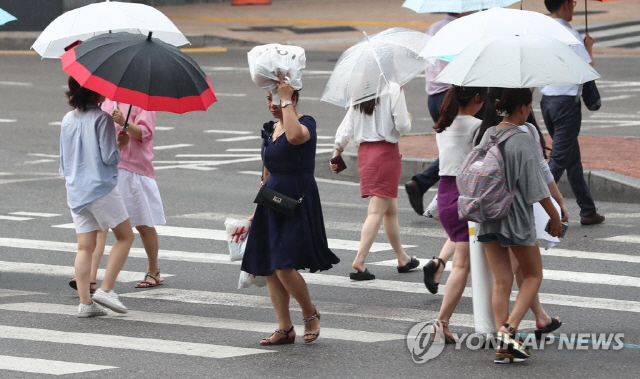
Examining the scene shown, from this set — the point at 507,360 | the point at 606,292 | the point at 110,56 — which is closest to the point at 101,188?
the point at 110,56

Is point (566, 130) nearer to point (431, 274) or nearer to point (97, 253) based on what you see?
point (431, 274)

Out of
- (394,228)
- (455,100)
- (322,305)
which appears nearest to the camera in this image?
(455,100)

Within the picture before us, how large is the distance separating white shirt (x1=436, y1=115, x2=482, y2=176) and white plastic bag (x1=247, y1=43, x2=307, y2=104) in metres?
1.04

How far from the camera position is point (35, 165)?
15.9 metres

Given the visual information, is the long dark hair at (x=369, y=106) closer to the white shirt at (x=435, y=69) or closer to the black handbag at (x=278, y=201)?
the white shirt at (x=435, y=69)

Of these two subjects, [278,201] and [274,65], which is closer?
[274,65]

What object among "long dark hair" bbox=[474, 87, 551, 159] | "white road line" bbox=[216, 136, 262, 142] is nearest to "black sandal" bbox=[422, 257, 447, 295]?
"long dark hair" bbox=[474, 87, 551, 159]

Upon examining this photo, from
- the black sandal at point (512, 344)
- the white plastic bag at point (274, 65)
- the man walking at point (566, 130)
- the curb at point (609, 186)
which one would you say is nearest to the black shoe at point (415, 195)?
the man walking at point (566, 130)

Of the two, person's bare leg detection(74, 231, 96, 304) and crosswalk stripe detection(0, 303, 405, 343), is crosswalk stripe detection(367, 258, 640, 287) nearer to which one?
crosswalk stripe detection(0, 303, 405, 343)

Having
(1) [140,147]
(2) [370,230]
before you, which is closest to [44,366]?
(1) [140,147]

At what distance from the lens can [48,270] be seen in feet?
33.2

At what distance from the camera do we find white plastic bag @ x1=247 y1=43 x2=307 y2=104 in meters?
7.25

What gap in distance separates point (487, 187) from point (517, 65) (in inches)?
25.5

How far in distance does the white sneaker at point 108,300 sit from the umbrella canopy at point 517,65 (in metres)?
2.64
